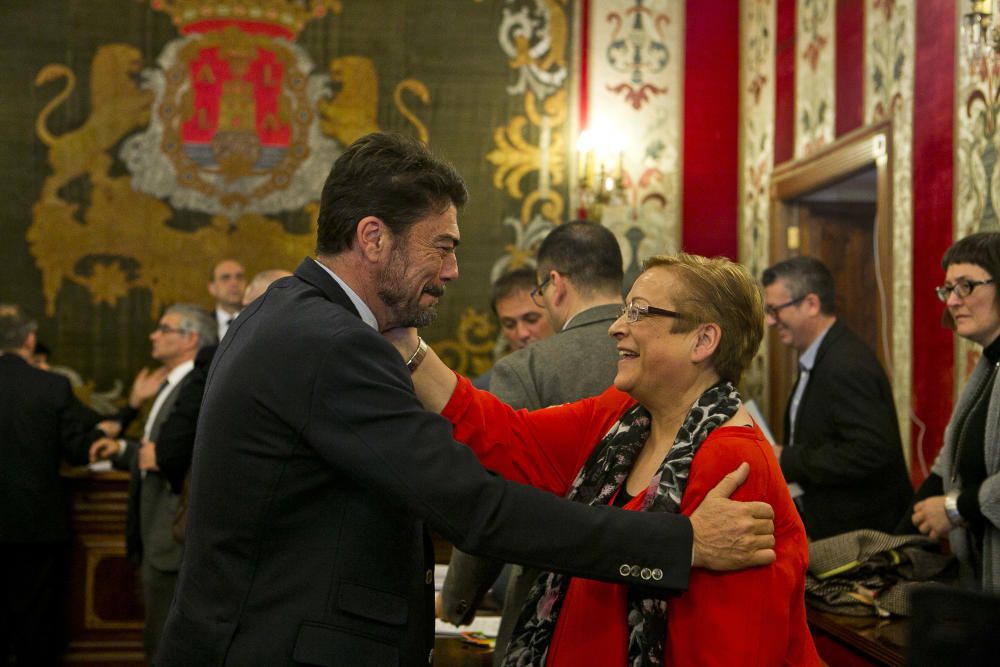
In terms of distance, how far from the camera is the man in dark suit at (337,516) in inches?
67.6

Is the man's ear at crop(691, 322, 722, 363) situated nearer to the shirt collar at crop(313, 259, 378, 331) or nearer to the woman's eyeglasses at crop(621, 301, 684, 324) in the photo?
the woman's eyeglasses at crop(621, 301, 684, 324)

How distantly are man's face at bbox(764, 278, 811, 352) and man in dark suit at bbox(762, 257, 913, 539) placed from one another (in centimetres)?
2

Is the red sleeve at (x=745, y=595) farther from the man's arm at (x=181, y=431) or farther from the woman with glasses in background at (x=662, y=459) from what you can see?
the man's arm at (x=181, y=431)

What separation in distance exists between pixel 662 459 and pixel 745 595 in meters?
0.33

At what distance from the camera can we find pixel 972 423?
304 centimetres

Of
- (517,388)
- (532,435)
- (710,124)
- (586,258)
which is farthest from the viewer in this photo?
(710,124)

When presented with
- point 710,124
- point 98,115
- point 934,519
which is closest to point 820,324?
point 934,519

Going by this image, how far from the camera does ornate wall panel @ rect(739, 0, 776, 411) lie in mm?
6090

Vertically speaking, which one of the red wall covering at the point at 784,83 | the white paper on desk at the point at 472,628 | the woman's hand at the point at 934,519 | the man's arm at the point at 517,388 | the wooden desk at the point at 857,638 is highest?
the red wall covering at the point at 784,83

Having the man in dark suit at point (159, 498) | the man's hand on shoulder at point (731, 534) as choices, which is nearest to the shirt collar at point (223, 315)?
the man in dark suit at point (159, 498)

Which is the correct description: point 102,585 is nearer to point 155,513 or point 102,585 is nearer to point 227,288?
point 155,513

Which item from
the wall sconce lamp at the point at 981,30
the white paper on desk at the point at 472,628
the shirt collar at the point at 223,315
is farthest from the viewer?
the shirt collar at the point at 223,315

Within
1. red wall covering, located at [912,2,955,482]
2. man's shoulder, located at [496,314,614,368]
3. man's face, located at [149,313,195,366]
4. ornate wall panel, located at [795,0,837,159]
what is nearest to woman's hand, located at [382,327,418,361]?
man's shoulder, located at [496,314,614,368]

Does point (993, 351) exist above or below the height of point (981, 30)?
below
